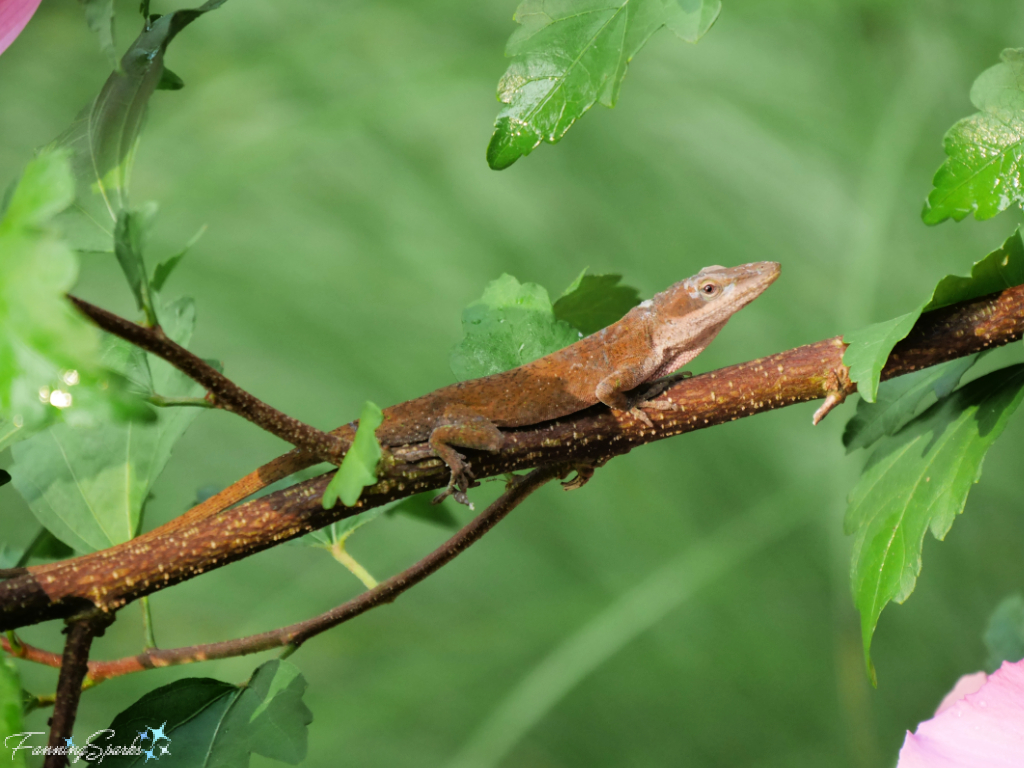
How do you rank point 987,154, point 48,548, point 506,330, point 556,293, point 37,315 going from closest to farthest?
point 37,315, point 987,154, point 506,330, point 48,548, point 556,293

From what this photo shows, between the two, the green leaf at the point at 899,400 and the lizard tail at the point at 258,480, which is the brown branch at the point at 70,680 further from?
the green leaf at the point at 899,400

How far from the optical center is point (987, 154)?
458 millimetres


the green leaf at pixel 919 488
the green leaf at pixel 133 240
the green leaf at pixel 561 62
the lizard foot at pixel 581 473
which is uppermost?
the green leaf at pixel 561 62

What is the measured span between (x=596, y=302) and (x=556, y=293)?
1.94ft

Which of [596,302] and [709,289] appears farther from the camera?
[709,289]

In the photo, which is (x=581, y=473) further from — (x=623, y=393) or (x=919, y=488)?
(x=919, y=488)

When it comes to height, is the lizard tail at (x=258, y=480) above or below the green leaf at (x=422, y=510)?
below

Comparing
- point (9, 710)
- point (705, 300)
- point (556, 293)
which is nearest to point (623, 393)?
point (705, 300)

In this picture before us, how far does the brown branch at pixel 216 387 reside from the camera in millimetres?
325

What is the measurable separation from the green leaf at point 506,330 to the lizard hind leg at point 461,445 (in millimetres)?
43

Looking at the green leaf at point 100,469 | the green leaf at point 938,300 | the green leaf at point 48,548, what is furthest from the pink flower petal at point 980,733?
the green leaf at point 48,548

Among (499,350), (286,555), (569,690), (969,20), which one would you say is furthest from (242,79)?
(969,20)

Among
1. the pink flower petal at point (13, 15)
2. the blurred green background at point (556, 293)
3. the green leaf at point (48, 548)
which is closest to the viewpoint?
the pink flower petal at point (13, 15)

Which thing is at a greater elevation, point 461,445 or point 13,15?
point 13,15
